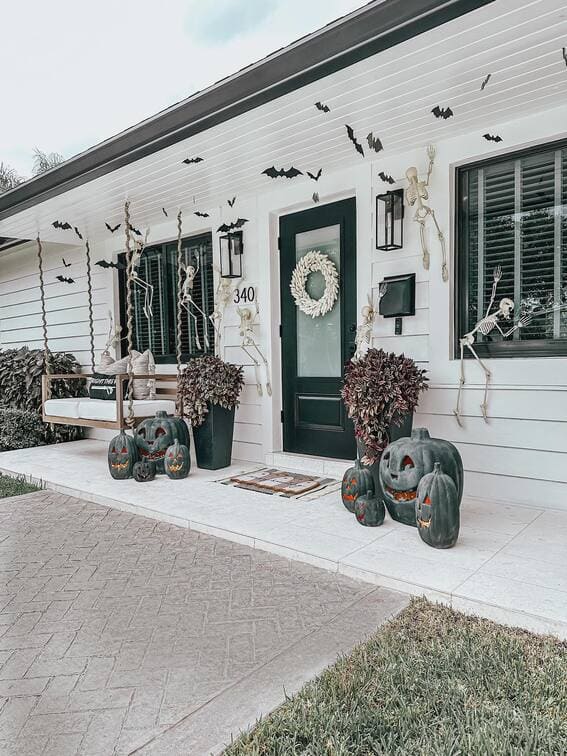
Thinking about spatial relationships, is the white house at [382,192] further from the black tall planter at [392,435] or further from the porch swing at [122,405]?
the porch swing at [122,405]

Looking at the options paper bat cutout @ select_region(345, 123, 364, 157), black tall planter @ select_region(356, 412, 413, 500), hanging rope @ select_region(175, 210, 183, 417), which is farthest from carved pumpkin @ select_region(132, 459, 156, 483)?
paper bat cutout @ select_region(345, 123, 364, 157)

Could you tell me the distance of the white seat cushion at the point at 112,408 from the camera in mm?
4773

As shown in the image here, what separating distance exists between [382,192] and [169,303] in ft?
9.19

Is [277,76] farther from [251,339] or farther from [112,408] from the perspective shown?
[112,408]

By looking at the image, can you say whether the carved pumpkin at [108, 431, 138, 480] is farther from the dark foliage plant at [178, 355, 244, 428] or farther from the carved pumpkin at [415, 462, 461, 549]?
the carved pumpkin at [415, 462, 461, 549]

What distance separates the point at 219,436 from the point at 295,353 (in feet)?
3.24

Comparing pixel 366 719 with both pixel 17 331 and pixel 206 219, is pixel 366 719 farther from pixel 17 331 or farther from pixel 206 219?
pixel 17 331

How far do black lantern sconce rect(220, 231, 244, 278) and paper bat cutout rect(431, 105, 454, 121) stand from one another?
221 centimetres

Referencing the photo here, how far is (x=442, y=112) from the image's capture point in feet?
10.8

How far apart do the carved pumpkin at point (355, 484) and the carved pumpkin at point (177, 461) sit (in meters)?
1.50

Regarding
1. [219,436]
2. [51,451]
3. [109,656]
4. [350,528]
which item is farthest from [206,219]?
[109,656]

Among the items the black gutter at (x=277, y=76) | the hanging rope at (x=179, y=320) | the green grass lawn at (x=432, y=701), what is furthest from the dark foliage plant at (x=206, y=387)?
the green grass lawn at (x=432, y=701)

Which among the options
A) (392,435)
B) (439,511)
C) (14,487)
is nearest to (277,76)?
(392,435)

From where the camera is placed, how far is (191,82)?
70.5ft
